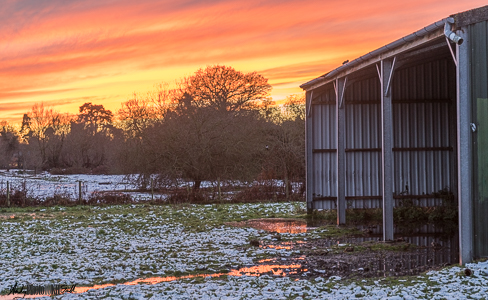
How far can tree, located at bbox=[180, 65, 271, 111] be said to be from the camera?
144 feet

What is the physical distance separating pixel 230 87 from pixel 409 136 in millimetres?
29066

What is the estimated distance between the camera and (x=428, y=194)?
60.8 feet

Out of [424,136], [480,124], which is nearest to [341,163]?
[424,136]

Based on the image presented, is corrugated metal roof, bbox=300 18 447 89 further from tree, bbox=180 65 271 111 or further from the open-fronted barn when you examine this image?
tree, bbox=180 65 271 111

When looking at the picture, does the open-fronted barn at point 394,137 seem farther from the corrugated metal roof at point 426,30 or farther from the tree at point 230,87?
the tree at point 230,87

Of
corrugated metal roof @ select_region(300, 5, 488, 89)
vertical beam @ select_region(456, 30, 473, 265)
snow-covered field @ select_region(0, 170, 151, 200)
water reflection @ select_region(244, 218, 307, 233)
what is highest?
corrugated metal roof @ select_region(300, 5, 488, 89)

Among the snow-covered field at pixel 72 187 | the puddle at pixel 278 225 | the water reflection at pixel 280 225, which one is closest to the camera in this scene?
the water reflection at pixel 280 225

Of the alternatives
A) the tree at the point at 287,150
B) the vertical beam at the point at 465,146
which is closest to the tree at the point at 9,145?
the tree at the point at 287,150

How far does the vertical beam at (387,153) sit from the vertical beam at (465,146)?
3.27m

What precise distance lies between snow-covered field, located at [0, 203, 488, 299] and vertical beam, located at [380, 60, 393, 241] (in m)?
2.41

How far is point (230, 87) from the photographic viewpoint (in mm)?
46125

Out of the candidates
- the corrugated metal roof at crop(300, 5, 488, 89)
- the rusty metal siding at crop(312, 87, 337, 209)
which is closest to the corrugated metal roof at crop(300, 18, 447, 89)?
the corrugated metal roof at crop(300, 5, 488, 89)

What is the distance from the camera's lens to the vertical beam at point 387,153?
42.3 ft

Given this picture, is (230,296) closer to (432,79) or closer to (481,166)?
(481,166)
